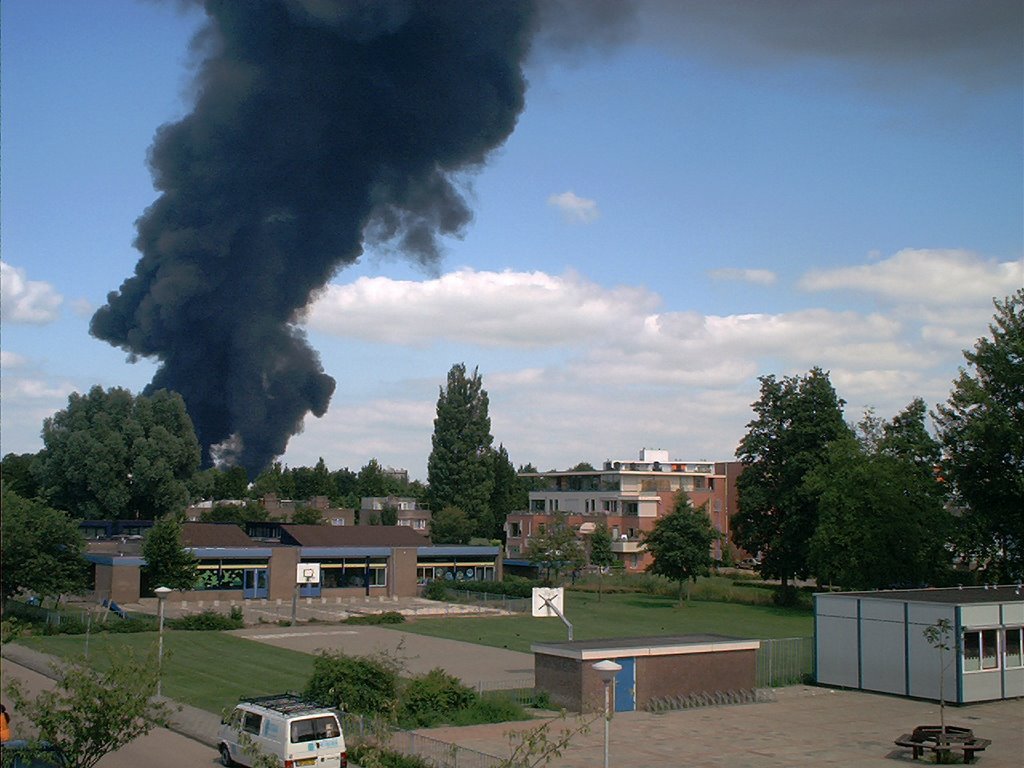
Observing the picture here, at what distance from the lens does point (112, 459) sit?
222 ft

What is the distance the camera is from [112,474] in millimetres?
67688

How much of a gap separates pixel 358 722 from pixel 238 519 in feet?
189

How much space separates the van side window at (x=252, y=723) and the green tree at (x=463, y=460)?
73.4 meters

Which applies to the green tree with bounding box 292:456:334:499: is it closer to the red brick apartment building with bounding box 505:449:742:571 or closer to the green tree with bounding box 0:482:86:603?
the red brick apartment building with bounding box 505:449:742:571

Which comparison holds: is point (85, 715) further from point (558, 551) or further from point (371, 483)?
point (371, 483)

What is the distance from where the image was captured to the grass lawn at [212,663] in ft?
94.4

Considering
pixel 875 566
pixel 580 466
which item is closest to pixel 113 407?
pixel 875 566

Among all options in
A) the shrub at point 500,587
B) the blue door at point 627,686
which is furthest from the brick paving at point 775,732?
the shrub at point 500,587

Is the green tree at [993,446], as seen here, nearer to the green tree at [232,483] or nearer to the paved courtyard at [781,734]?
the paved courtyard at [781,734]

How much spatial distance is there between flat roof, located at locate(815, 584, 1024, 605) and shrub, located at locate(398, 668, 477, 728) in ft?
40.1

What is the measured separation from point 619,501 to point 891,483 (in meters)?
34.1

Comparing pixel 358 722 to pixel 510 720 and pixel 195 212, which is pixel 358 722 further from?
pixel 195 212

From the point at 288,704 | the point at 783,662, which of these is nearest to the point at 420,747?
the point at 288,704

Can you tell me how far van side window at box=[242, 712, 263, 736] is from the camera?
1931cm
